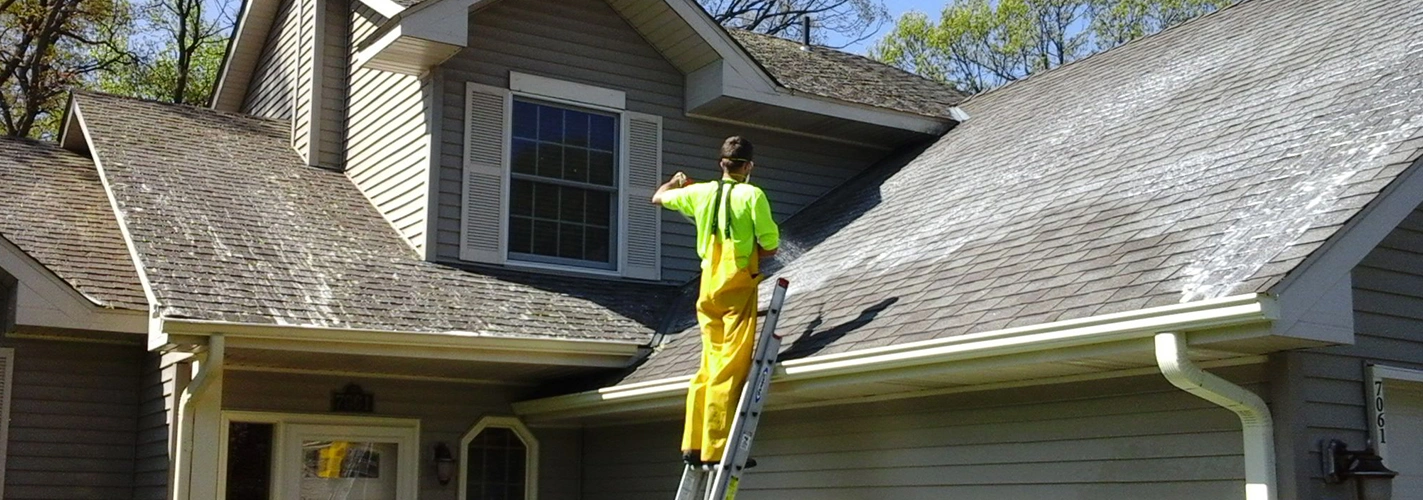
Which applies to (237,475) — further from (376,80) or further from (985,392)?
(985,392)

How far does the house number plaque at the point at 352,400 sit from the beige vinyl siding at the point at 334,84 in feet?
9.50

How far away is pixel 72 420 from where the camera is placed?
10.1 metres

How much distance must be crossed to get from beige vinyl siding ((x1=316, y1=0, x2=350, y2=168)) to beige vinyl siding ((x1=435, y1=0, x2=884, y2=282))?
1.92 meters

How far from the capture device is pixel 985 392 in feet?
24.6

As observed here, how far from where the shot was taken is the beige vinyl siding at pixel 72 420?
9875 mm

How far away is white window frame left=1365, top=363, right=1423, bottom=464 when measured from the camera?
6453 millimetres

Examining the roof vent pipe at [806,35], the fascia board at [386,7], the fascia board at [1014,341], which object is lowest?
the fascia board at [1014,341]

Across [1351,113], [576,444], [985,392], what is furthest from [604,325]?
[1351,113]

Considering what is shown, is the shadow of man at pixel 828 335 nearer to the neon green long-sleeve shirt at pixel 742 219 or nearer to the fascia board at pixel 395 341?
the neon green long-sleeve shirt at pixel 742 219

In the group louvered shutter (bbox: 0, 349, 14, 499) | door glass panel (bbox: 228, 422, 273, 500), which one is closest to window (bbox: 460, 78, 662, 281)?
door glass panel (bbox: 228, 422, 273, 500)

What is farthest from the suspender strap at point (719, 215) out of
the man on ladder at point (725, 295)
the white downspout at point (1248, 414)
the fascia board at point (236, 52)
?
the fascia board at point (236, 52)

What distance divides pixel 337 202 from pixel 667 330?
3.01 meters

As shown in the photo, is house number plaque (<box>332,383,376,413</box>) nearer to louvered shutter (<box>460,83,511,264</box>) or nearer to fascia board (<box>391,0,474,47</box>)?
louvered shutter (<box>460,83,511,264</box>)

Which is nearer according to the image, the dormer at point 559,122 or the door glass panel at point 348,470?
the door glass panel at point 348,470
